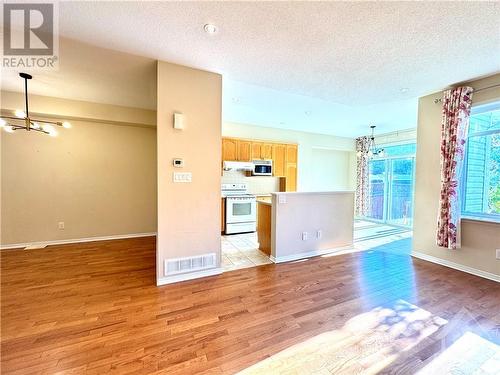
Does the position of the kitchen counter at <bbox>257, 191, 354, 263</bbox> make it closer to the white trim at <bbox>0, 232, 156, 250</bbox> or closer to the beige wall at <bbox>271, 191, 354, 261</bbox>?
the beige wall at <bbox>271, 191, 354, 261</bbox>

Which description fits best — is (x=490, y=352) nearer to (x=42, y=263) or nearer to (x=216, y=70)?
(x=216, y=70)

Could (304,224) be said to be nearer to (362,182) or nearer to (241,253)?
(241,253)

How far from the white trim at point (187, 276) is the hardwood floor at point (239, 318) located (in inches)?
3.7

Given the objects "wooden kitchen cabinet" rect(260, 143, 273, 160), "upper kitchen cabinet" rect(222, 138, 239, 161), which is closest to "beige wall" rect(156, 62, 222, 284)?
"upper kitchen cabinet" rect(222, 138, 239, 161)

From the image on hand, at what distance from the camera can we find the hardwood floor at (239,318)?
153 centimetres

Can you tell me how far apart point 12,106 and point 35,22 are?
2.58 m

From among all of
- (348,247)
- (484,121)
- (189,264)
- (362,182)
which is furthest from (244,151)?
(484,121)

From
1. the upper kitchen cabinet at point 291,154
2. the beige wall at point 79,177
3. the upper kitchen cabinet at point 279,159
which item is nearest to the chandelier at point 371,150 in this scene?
the upper kitchen cabinet at point 291,154

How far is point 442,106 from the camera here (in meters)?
3.29

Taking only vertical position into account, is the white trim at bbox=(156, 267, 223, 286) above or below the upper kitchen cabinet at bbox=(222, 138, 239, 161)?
below

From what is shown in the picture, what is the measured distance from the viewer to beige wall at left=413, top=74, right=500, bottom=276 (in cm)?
287

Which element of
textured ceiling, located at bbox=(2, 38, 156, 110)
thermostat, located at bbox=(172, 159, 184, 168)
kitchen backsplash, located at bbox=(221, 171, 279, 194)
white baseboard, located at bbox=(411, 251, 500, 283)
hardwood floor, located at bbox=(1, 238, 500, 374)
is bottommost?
hardwood floor, located at bbox=(1, 238, 500, 374)

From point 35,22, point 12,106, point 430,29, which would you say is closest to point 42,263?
point 12,106

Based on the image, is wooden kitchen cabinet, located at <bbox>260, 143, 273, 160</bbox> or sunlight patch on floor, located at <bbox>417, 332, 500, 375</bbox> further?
wooden kitchen cabinet, located at <bbox>260, 143, 273, 160</bbox>
